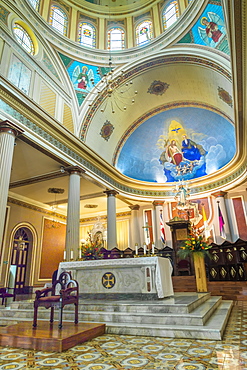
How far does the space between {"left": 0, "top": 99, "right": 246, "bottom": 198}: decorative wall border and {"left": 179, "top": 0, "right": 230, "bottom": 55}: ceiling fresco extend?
18.8 ft

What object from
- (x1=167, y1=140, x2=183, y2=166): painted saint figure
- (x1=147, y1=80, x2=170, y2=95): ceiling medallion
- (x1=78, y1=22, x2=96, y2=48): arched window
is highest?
(x1=78, y1=22, x2=96, y2=48): arched window

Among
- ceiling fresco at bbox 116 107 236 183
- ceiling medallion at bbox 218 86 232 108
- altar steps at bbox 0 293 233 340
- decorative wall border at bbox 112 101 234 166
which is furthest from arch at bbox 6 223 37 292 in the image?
ceiling medallion at bbox 218 86 232 108

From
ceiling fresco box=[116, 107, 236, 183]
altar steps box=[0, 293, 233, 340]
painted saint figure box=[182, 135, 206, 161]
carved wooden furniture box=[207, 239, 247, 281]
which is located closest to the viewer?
altar steps box=[0, 293, 233, 340]

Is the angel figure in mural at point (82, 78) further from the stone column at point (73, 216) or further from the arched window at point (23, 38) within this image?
the stone column at point (73, 216)

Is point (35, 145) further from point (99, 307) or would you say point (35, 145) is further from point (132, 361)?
point (132, 361)

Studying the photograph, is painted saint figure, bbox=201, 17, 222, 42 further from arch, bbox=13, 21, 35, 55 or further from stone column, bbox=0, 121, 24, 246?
stone column, bbox=0, 121, 24, 246

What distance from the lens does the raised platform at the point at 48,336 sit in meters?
3.35

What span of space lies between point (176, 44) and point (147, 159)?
6.94 m

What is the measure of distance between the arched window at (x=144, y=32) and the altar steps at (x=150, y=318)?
41.8 feet

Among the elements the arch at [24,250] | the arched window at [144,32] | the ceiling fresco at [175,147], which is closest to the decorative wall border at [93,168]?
the ceiling fresco at [175,147]

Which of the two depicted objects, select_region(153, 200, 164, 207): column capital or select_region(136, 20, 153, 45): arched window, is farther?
select_region(153, 200, 164, 207): column capital

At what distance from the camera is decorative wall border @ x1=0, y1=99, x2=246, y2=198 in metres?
8.02

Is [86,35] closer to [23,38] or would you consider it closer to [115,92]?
[115,92]

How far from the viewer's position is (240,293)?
8539 mm
